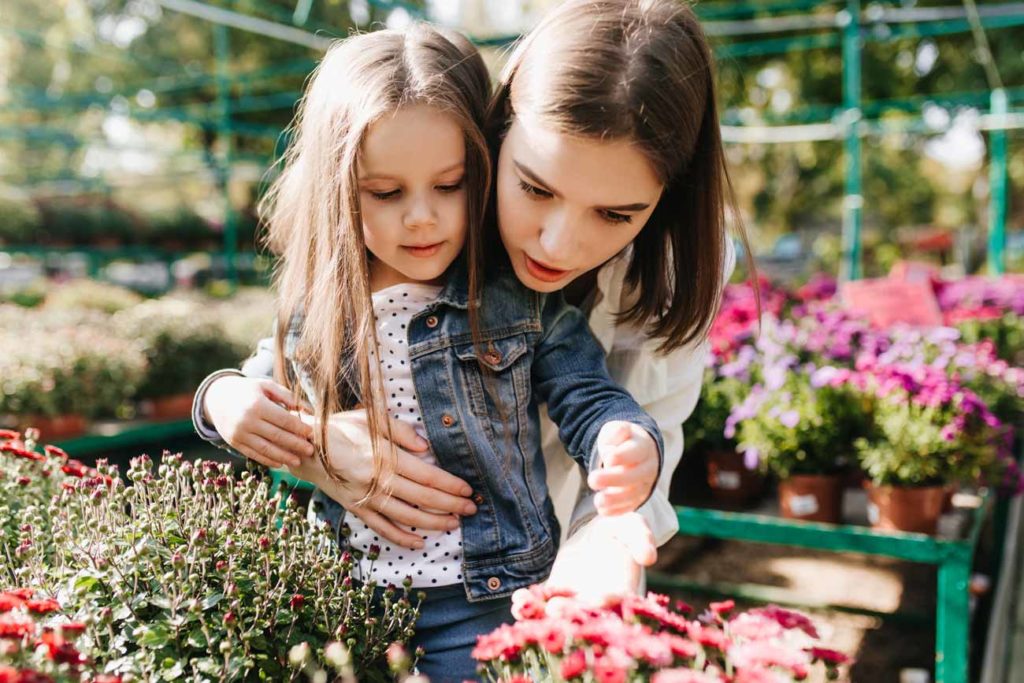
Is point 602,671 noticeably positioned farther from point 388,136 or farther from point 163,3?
point 163,3

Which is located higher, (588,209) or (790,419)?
(588,209)

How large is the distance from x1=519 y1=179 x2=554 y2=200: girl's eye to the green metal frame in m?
1.66

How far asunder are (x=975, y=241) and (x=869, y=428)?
14825mm

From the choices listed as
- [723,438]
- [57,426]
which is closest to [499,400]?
[723,438]

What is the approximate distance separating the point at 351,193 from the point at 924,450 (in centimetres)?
188

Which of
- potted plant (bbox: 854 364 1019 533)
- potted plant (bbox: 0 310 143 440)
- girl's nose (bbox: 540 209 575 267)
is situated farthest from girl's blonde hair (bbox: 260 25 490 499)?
potted plant (bbox: 0 310 143 440)

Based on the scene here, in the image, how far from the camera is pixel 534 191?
4.21ft

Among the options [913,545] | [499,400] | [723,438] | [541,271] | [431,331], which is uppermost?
[541,271]

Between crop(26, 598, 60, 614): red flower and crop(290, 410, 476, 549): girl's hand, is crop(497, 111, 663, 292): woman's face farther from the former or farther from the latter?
crop(26, 598, 60, 614): red flower

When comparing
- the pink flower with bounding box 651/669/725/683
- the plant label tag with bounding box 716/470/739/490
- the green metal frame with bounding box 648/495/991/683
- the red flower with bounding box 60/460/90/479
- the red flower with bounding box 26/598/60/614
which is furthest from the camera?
the plant label tag with bounding box 716/470/739/490

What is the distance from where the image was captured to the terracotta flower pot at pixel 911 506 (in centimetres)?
239

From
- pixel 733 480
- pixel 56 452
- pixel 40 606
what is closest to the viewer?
pixel 40 606

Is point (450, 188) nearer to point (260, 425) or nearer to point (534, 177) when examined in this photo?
point (534, 177)

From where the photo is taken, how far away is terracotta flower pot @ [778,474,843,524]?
2.55m
